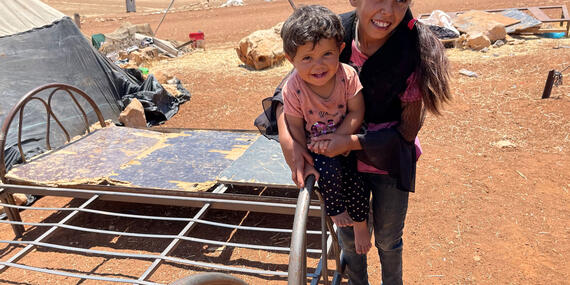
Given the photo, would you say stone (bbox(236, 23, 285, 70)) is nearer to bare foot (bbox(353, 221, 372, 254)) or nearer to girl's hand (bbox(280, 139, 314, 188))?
bare foot (bbox(353, 221, 372, 254))

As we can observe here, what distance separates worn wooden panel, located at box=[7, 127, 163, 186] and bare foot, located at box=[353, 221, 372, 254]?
9.38 feet

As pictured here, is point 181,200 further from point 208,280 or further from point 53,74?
point 53,74

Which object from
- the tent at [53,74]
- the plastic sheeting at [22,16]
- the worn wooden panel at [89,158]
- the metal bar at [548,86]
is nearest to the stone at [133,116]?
the tent at [53,74]

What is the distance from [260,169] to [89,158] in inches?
78.6

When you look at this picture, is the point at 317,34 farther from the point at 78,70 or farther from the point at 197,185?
the point at 78,70

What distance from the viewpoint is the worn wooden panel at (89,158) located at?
156 inches

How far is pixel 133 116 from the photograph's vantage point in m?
6.57

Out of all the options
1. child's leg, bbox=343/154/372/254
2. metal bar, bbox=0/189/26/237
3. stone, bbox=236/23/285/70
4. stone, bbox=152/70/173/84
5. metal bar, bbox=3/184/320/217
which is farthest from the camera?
stone, bbox=236/23/285/70

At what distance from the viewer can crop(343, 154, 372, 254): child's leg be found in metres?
1.70

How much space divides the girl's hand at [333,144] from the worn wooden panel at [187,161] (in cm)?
224

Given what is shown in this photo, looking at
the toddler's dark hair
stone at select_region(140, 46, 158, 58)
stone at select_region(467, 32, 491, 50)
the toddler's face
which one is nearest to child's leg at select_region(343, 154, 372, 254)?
the toddler's face

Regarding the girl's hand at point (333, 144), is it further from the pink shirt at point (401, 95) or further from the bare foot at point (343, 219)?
the bare foot at point (343, 219)

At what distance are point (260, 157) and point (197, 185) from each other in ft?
2.15

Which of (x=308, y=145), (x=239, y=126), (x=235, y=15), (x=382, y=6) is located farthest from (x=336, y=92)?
(x=235, y=15)
